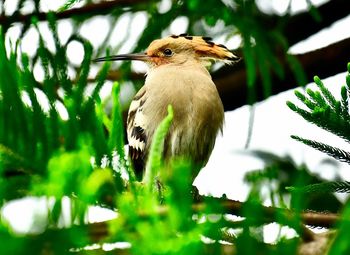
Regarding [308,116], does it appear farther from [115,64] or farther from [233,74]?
[115,64]

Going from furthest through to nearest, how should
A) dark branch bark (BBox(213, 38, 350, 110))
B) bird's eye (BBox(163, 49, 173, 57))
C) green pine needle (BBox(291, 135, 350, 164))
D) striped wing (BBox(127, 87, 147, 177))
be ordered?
bird's eye (BBox(163, 49, 173, 57)), striped wing (BBox(127, 87, 147, 177)), dark branch bark (BBox(213, 38, 350, 110)), green pine needle (BBox(291, 135, 350, 164))

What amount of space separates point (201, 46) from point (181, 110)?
50 centimetres

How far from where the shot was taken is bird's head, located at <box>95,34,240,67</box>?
3.30 m

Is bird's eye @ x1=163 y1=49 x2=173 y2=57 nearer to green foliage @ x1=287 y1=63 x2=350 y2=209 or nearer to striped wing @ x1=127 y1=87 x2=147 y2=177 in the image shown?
striped wing @ x1=127 y1=87 x2=147 y2=177

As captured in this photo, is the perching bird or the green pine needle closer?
the green pine needle

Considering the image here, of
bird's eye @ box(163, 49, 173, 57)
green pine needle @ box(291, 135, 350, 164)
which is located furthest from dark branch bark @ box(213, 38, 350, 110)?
green pine needle @ box(291, 135, 350, 164)

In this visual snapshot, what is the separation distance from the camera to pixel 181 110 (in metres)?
2.98

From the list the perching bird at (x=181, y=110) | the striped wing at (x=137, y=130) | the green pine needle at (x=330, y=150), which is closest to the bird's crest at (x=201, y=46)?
the perching bird at (x=181, y=110)

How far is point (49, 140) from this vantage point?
111cm

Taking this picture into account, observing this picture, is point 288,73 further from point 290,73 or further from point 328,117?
point 328,117

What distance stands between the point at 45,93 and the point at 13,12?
1412mm

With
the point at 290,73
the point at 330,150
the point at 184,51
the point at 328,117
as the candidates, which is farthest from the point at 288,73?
the point at 328,117

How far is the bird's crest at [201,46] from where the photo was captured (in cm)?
328

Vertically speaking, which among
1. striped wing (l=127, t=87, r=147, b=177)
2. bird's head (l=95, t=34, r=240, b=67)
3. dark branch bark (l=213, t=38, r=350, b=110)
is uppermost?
bird's head (l=95, t=34, r=240, b=67)
